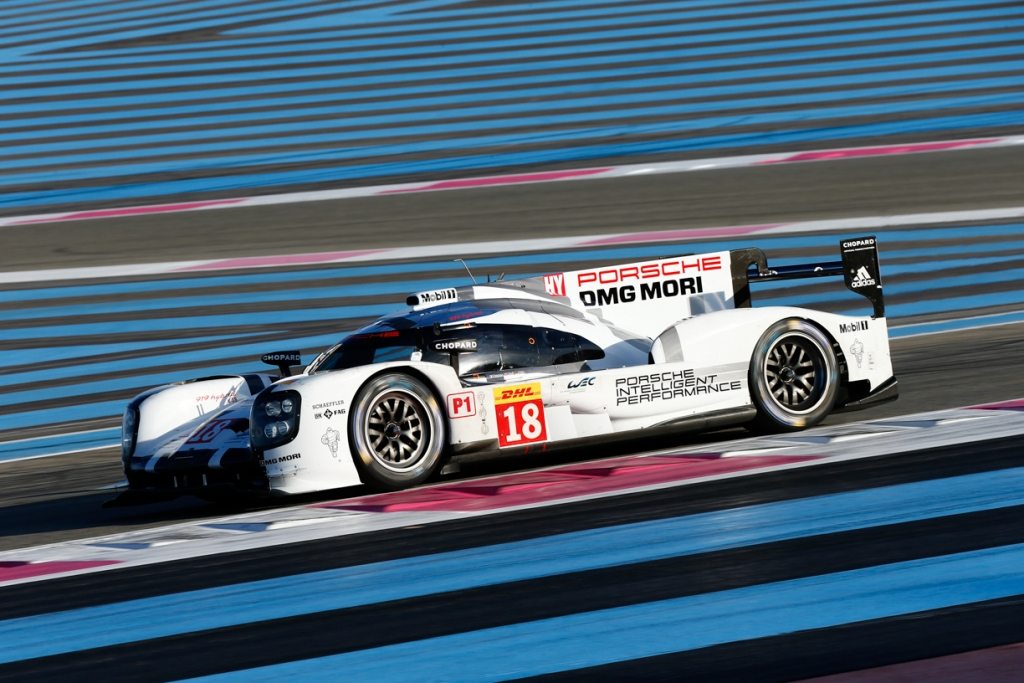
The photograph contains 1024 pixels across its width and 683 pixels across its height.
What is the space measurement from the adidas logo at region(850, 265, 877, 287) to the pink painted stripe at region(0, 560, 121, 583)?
4.75 meters

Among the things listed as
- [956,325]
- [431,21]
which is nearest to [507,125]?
[431,21]

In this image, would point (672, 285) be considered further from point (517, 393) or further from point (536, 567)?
point (536, 567)

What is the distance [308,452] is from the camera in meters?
7.86

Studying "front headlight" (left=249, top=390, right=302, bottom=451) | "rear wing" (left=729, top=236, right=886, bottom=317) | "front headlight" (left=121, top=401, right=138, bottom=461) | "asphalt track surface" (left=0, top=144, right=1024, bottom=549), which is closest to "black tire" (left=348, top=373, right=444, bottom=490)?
"front headlight" (left=249, top=390, right=302, bottom=451)

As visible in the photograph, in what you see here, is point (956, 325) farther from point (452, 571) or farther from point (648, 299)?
A: point (452, 571)

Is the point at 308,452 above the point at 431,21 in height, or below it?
below

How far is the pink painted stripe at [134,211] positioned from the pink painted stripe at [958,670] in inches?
681

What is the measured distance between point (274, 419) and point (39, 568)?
140cm

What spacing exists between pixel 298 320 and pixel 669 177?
7.24 m

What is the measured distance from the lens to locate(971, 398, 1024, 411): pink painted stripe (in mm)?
9008

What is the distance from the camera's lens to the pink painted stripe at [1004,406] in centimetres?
901

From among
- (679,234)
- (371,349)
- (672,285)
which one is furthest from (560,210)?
(371,349)

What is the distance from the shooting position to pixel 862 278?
9.41 metres

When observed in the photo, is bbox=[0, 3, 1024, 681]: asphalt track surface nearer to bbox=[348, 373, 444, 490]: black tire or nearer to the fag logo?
bbox=[348, 373, 444, 490]: black tire
